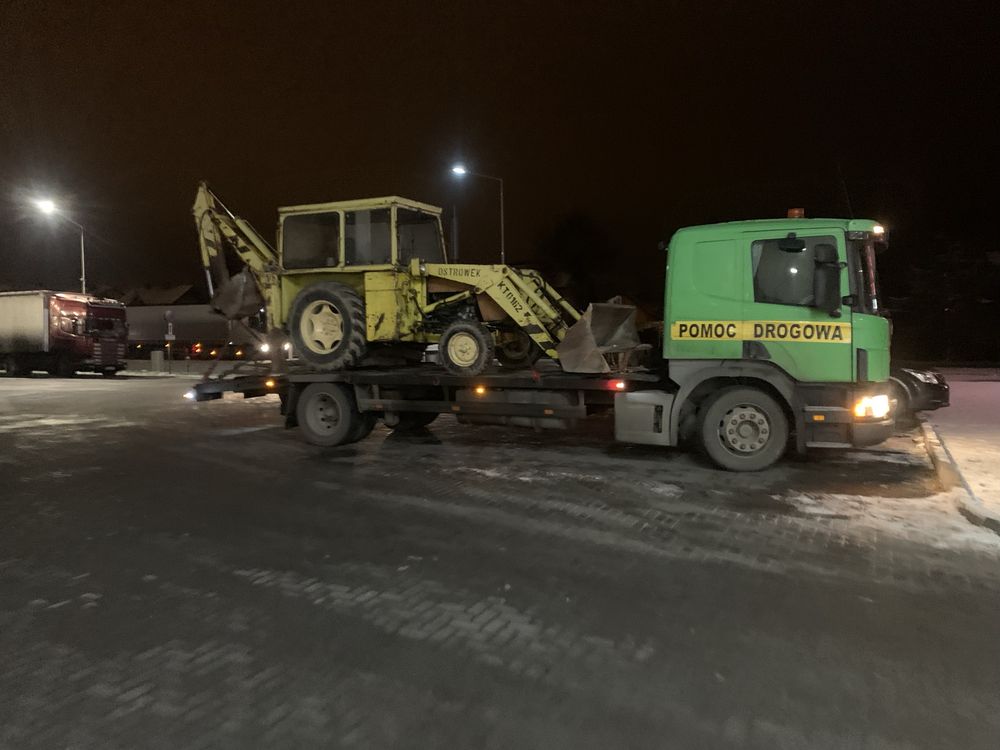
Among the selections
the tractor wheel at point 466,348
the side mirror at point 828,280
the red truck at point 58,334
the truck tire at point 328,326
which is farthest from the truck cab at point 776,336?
the red truck at point 58,334

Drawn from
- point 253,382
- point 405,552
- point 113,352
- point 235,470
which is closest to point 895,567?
point 405,552

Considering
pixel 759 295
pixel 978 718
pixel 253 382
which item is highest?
pixel 759 295

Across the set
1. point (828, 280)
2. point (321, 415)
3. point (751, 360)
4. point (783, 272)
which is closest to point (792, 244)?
point (783, 272)

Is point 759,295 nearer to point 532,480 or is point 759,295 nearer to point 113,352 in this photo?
point 532,480

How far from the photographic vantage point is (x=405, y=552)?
589 centimetres

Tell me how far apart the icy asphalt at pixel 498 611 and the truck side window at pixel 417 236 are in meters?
3.65

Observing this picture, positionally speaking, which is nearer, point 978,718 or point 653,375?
point 978,718

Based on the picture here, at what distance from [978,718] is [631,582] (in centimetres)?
221

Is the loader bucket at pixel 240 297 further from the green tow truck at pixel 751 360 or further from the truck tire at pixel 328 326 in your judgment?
the green tow truck at pixel 751 360

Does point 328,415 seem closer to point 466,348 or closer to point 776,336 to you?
point 466,348

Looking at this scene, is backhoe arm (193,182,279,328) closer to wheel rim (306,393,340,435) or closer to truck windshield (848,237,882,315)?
wheel rim (306,393,340,435)

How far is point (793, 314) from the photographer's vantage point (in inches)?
330

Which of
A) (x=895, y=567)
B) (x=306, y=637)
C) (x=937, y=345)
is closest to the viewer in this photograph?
(x=306, y=637)

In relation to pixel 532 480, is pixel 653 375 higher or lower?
higher
